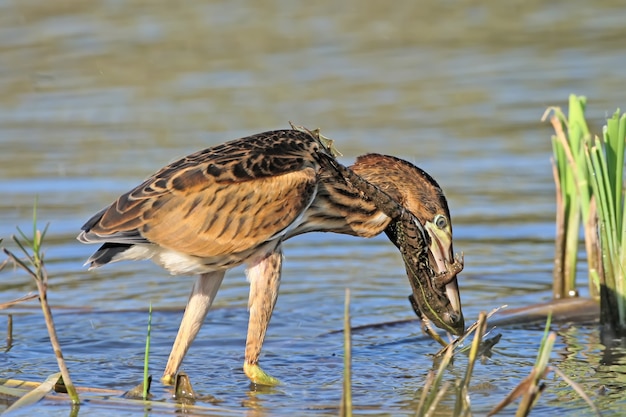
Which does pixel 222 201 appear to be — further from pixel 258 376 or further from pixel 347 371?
pixel 347 371

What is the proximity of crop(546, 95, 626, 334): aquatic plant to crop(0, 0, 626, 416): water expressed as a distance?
1.16 feet

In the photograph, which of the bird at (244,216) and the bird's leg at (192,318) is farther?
the bird's leg at (192,318)

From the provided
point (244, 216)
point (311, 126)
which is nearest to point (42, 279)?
point (244, 216)

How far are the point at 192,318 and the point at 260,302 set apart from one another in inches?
17.1

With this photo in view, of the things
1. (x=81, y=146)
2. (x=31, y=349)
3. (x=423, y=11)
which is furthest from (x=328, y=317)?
(x=423, y=11)

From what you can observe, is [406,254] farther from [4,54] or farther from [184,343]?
[4,54]

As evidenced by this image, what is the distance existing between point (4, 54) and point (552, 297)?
9.34 m

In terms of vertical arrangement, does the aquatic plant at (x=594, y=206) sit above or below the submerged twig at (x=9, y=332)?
above

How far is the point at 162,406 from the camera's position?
6547mm

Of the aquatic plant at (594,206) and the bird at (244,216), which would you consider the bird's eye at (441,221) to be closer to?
the bird at (244,216)

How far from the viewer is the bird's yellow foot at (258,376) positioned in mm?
7328

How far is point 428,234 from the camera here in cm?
786

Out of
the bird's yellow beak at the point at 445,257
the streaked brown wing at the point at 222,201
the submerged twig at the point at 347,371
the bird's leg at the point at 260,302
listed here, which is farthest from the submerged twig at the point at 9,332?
the submerged twig at the point at 347,371

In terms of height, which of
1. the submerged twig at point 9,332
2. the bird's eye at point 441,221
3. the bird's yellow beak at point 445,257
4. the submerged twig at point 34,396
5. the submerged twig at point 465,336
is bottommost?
the submerged twig at point 34,396
